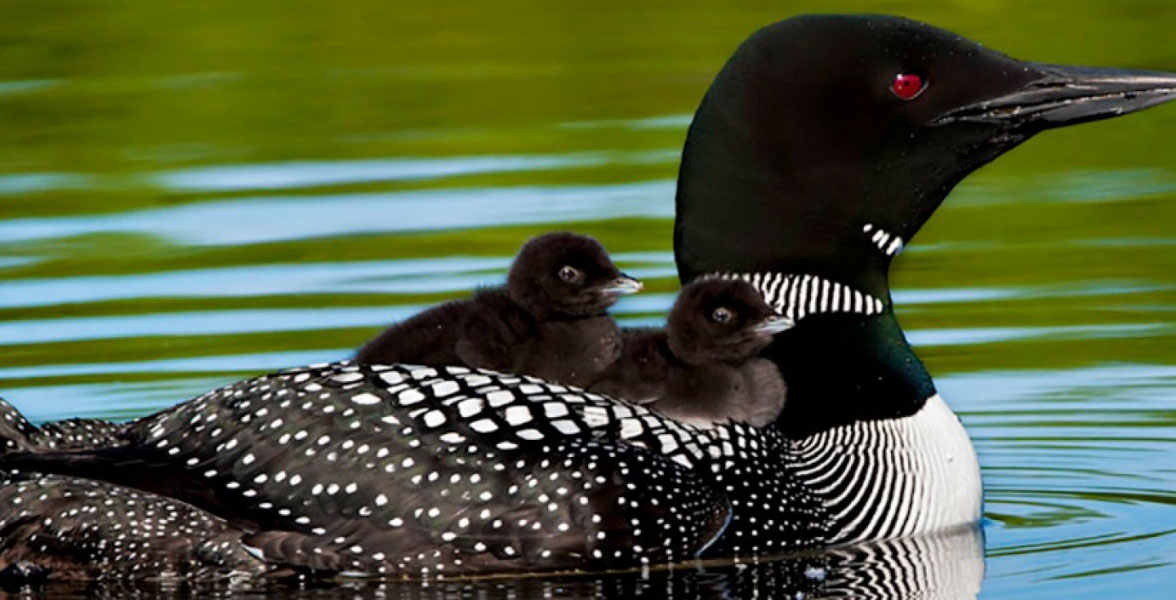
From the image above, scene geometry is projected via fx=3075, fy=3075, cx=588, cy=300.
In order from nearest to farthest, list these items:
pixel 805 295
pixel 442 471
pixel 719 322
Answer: pixel 442 471 → pixel 719 322 → pixel 805 295

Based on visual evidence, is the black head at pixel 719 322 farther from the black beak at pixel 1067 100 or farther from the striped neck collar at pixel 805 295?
the black beak at pixel 1067 100

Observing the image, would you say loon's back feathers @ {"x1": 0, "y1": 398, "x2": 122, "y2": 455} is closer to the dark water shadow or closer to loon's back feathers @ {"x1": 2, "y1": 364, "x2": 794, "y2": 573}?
loon's back feathers @ {"x1": 2, "y1": 364, "x2": 794, "y2": 573}

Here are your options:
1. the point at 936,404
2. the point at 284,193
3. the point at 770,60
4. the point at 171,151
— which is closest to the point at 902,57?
the point at 770,60

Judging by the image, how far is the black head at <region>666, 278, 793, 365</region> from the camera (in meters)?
7.04

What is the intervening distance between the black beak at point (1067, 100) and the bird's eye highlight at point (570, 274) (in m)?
0.98

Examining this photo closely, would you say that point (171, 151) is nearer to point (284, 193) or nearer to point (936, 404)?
point (284, 193)

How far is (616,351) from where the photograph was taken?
7.25 m

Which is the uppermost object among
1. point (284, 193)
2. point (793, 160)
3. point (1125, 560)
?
point (284, 193)

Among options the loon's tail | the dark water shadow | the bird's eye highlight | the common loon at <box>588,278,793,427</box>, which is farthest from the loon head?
the loon's tail

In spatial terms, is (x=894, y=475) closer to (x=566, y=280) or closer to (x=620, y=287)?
(x=620, y=287)

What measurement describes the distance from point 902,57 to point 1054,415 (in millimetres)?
1546

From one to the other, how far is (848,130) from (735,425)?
30.6 inches

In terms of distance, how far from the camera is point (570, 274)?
7.17 meters

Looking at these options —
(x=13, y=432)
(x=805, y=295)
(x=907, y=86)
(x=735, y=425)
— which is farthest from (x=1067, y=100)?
(x=13, y=432)
